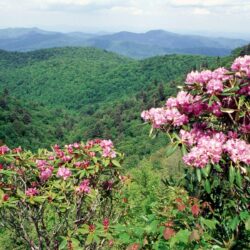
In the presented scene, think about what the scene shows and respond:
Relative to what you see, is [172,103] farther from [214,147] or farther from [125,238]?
[125,238]

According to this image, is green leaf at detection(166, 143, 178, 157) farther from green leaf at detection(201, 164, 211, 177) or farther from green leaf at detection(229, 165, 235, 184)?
green leaf at detection(229, 165, 235, 184)

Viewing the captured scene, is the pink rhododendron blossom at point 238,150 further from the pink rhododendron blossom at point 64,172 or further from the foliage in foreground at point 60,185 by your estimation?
the pink rhododendron blossom at point 64,172

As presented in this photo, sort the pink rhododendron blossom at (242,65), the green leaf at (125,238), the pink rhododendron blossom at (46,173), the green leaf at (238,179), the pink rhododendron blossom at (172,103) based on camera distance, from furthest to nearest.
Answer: the pink rhododendron blossom at (46,173)
the pink rhododendron blossom at (172,103)
the green leaf at (125,238)
the pink rhododendron blossom at (242,65)
the green leaf at (238,179)

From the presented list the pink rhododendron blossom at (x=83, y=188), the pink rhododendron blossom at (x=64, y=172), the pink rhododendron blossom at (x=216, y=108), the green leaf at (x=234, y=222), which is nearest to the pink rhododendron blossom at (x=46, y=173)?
the pink rhododendron blossom at (x=64, y=172)

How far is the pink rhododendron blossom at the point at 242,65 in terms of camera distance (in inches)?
178

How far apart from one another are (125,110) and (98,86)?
63.4m

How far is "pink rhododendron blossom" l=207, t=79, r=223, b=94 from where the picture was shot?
4461mm

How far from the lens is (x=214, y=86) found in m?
4.46

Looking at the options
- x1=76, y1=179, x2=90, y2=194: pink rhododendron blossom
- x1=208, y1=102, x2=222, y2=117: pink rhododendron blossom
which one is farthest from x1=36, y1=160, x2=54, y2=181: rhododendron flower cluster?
x1=208, y1=102, x2=222, y2=117: pink rhododendron blossom

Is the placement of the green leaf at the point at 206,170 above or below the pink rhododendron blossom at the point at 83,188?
above

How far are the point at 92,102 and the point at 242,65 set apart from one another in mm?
173342

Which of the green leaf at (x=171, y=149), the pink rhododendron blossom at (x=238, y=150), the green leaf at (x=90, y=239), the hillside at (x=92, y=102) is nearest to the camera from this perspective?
the pink rhododendron blossom at (x=238, y=150)

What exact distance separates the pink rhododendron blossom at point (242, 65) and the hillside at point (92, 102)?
6036 centimetres

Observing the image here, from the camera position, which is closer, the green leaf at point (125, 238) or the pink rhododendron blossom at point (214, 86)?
the pink rhododendron blossom at point (214, 86)
